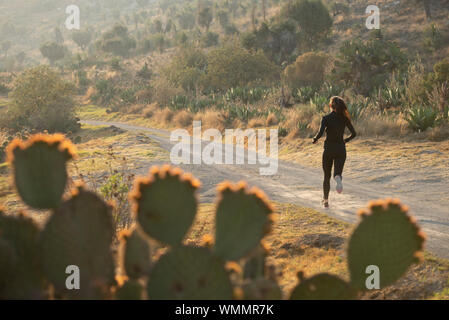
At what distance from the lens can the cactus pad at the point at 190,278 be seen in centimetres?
162

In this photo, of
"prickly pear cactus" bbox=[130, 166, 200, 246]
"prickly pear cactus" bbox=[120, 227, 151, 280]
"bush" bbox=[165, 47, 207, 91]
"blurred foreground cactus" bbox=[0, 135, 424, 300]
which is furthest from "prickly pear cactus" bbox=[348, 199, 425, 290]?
"bush" bbox=[165, 47, 207, 91]

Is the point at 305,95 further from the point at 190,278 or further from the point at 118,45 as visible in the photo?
the point at 118,45

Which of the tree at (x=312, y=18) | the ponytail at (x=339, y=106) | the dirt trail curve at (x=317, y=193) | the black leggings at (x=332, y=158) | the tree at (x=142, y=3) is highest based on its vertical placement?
the tree at (x=142, y=3)

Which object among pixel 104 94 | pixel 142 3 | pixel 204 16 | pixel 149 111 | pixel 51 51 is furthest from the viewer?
pixel 142 3

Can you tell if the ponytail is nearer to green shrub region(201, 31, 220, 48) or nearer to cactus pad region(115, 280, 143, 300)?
cactus pad region(115, 280, 143, 300)

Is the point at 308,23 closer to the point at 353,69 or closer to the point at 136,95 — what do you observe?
the point at 136,95

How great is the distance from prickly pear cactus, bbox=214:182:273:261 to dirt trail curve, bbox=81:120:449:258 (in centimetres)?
384

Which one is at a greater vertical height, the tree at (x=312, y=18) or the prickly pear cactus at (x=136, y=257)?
the tree at (x=312, y=18)

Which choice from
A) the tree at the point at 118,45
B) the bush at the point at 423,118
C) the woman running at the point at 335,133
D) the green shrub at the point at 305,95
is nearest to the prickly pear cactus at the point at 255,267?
the woman running at the point at 335,133

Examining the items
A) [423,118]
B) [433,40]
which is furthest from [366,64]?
[433,40]

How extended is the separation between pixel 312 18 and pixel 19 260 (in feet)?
149

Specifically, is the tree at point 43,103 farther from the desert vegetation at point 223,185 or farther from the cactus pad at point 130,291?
the cactus pad at point 130,291

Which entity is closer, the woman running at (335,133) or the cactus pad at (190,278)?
the cactus pad at (190,278)

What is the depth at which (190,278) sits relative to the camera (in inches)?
63.7
